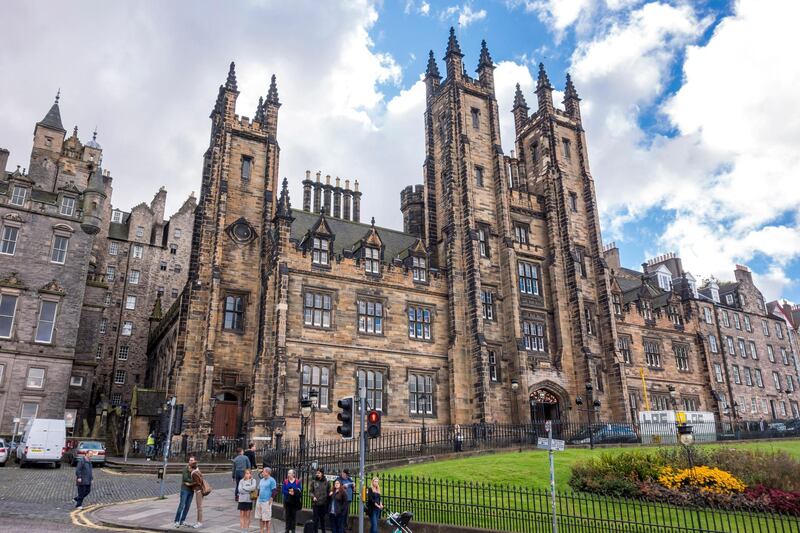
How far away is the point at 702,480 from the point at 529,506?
5.28 meters

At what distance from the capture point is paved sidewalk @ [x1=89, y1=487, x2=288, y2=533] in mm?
15023

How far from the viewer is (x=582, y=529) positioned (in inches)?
504

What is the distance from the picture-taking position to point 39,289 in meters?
38.2

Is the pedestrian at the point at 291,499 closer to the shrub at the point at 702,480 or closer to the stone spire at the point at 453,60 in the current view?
the shrub at the point at 702,480

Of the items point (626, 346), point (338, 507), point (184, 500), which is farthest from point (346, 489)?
point (626, 346)

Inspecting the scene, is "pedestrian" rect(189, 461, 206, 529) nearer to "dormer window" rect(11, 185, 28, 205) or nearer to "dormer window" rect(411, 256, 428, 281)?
"dormer window" rect(411, 256, 428, 281)

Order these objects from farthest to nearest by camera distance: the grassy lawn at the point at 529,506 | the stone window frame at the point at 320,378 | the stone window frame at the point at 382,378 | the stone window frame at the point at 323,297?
the stone window frame at the point at 382,378 → the stone window frame at the point at 323,297 → the stone window frame at the point at 320,378 → the grassy lawn at the point at 529,506

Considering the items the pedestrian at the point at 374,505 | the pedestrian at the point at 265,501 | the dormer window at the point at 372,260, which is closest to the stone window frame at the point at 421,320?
the dormer window at the point at 372,260

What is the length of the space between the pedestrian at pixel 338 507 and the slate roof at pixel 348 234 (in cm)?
2184

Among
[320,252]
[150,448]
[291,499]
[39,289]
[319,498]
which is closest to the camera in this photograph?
[319,498]

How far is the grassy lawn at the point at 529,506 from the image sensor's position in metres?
12.8

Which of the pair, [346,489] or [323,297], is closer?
[346,489]

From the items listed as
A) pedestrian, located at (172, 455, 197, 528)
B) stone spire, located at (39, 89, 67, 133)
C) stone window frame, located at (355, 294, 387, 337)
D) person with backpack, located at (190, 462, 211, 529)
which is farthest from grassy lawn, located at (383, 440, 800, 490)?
stone spire, located at (39, 89, 67, 133)

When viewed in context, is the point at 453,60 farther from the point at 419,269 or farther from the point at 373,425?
the point at 373,425
